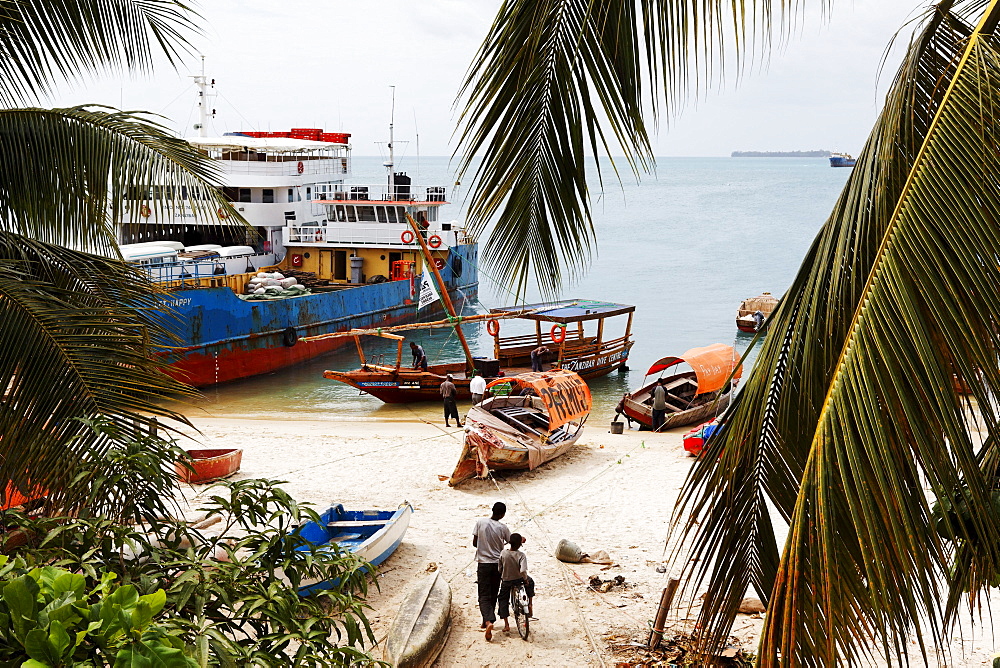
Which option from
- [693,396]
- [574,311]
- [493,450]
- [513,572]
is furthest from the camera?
[574,311]

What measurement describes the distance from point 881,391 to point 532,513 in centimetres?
1018

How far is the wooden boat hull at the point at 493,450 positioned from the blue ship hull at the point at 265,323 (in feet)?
27.7

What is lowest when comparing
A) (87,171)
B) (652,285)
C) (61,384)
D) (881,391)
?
(652,285)

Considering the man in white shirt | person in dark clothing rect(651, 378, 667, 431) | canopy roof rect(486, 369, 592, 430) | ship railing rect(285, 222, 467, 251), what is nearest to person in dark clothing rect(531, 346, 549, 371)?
the man in white shirt

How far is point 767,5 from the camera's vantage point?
9.72 feet

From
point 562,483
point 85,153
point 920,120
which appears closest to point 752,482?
point 920,120

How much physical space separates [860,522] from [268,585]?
2.24 meters

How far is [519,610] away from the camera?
7.99 metres

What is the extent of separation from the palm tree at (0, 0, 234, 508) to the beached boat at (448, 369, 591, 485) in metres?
7.69

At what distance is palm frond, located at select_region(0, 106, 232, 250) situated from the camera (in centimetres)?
520

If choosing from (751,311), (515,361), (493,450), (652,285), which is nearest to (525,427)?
(493,450)

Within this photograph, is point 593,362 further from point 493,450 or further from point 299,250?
point 299,250

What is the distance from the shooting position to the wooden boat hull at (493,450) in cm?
1291

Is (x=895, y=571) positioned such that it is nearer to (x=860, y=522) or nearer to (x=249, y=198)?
(x=860, y=522)
